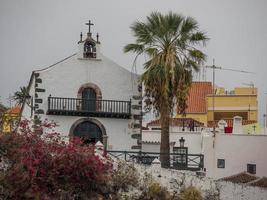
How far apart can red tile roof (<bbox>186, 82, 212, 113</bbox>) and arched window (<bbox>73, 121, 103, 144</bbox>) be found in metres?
Answer: 25.3

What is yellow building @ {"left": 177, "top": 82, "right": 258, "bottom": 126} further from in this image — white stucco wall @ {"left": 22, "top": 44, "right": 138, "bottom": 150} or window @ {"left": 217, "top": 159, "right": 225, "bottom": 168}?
white stucco wall @ {"left": 22, "top": 44, "right": 138, "bottom": 150}

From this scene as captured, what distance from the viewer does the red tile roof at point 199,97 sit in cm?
6662

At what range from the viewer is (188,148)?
149 feet

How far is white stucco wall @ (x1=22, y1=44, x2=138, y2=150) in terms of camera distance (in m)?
41.3

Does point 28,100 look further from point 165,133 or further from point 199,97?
point 199,97

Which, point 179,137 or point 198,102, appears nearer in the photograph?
point 179,137

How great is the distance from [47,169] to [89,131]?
13350 millimetres

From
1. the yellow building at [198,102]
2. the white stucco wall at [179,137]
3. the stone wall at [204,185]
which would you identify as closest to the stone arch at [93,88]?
the white stucco wall at [179,137]

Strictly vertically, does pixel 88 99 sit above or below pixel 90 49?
below

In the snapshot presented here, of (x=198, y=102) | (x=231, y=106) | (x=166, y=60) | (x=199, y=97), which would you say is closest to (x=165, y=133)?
(x=166, y=60)

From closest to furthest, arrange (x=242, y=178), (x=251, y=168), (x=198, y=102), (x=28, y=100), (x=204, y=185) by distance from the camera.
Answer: (x=204, y=185), (x=242, y=178), (x=251, y=168), (x=28, y=100), (x=198, y=102)

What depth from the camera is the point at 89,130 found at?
41562mm

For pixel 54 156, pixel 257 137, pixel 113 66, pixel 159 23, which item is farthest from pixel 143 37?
pixel 54 156

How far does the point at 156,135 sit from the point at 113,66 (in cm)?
707
